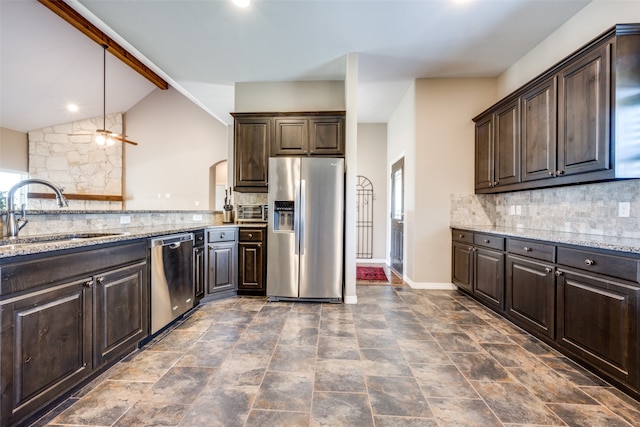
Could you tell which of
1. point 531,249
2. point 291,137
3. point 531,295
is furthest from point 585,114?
point 291,137

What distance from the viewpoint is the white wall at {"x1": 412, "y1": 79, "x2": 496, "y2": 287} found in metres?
3.89

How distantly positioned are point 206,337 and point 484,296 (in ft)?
9.55

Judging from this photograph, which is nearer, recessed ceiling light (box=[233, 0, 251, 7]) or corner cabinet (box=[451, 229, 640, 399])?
corner cabinet (box=[451, 229, 640, 399])

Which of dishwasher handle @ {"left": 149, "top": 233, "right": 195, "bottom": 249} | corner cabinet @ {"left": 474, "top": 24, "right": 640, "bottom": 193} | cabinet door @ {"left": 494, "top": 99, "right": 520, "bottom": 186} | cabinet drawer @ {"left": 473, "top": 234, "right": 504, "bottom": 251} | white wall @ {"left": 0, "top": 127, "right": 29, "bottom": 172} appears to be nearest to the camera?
corner cabinet @ {"left": 474, "top": 24, "right": 640, "bottom": 193}

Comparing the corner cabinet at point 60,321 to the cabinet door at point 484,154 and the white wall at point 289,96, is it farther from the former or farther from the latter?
the cabinet door at point 484,154

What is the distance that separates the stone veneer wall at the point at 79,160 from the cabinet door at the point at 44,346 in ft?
20.8

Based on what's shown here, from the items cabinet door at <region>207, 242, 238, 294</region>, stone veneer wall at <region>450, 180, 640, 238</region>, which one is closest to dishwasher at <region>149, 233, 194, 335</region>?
cabinet door at <region>207, 242, 238, 294</region>

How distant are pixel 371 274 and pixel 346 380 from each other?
3161 millimetres

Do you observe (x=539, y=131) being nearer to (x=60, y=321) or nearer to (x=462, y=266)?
(x=462, y=266)

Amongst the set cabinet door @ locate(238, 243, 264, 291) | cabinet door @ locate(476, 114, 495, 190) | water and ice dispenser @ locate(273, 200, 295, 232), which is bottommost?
cabinet door @ locate(238, 243, 264, 291)

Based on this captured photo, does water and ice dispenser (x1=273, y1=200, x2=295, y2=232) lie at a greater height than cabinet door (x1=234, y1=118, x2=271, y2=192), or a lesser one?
lesser

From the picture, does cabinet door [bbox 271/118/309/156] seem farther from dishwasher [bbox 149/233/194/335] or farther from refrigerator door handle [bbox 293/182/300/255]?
dishwasher [bbox 149/233/194/335]

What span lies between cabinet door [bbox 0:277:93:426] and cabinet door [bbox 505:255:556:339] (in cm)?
324

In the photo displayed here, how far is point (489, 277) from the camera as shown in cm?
298
